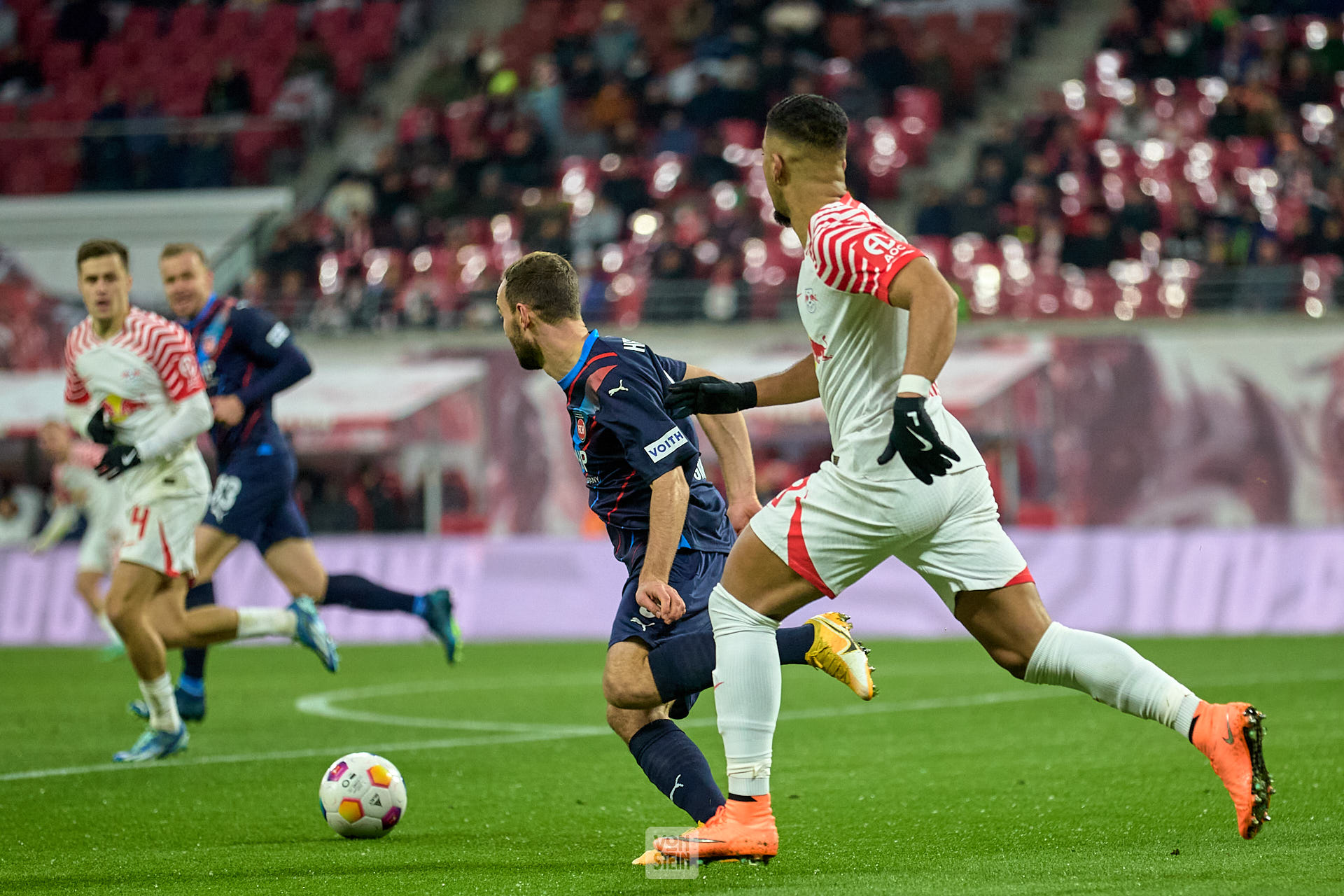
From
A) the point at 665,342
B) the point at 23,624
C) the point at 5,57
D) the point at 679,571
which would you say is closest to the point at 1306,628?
the point at 665,342

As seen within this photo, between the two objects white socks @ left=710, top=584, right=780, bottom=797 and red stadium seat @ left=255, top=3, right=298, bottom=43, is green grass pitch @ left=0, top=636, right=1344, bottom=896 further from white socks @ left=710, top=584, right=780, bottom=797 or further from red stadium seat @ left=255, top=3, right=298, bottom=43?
red stadium seat @ left=255, top=3, right=298, bottom=43

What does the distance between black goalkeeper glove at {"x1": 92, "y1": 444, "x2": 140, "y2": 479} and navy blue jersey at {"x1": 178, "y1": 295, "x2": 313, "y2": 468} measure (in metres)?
1.07

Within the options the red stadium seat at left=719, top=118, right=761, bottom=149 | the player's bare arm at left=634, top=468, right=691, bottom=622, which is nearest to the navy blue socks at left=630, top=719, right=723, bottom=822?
the player's bare arm at left=634, top=468, right=691, bottom=622

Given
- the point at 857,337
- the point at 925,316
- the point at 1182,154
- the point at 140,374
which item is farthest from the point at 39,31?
the point at 925,316

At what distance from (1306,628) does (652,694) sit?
1109cm

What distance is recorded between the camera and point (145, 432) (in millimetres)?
8039

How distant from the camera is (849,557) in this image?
14.8 ft

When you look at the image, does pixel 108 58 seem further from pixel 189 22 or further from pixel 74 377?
pixel 74 377

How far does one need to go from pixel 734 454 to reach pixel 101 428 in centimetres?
383

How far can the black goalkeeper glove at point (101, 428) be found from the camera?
7988mm

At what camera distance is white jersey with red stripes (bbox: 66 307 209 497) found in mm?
7961

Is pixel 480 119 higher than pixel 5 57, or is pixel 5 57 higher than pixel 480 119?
pixel 5 57

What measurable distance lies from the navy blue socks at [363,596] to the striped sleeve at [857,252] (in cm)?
573

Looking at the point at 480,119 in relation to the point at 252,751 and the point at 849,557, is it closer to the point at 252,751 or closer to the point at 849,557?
the point at 252,751
